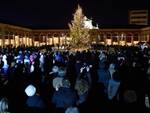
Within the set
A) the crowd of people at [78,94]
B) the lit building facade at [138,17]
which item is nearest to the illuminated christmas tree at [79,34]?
the crowd of people at [78,94]

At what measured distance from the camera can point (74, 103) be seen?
888 cm

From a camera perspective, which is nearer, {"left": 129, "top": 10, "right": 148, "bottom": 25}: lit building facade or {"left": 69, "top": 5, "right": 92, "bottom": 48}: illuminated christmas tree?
{"left": 69, "top": 5, "right": 92, "bottom": 48}: illuminated christmas tree

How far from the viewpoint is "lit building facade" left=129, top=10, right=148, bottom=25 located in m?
180

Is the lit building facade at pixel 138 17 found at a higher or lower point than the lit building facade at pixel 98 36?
higher

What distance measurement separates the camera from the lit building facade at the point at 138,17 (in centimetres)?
18012

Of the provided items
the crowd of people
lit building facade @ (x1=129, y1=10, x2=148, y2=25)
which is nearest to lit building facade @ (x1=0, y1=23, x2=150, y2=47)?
lit building facade @ (x1=129, y1=10, x2=148, y2=25)

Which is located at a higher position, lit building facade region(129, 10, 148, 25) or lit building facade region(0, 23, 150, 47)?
lit building facade region(129, 10, 148, 25)

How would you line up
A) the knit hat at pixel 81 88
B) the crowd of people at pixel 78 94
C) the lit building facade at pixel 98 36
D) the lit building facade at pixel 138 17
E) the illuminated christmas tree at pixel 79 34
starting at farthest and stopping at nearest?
the lit building facade at pixel 138 17 → the lit building facade at pixel 98 36 → the illuminated christmas tree at pixel 79 34 → the knit hat at pixel 81 88 → the crowd of people at pixel 78 94

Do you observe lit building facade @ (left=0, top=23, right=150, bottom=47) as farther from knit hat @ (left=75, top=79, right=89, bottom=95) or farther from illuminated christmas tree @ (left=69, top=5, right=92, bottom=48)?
knit hat @ (left=75, top=79, right=89, bottom=95)

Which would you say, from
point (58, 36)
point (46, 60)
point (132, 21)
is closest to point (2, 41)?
point (58, 36)

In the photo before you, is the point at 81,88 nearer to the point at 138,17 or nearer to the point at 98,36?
the point at 98,36

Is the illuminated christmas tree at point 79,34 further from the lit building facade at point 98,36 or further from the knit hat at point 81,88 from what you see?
the knit hat at point 81,88

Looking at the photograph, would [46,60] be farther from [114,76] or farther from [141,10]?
[141,10]

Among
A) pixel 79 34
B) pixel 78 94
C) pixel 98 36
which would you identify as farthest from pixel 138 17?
pixel 78 94
